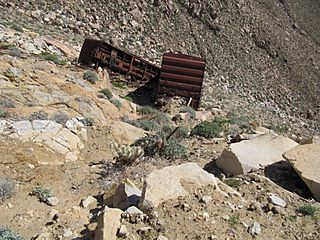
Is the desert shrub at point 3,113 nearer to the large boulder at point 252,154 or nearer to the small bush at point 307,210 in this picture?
the large boulder at point 252,154

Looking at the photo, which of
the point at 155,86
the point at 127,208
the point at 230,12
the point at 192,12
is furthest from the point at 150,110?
the point at 230,12

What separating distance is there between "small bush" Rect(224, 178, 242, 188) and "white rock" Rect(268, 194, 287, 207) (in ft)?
2.20

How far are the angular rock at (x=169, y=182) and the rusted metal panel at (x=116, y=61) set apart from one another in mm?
14341

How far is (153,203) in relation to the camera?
664 cm

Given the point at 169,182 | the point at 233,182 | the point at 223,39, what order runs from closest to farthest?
1. the point at 169,182
2. the point at 233,182
3. the point at 223,39

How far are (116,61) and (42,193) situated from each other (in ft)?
46.8

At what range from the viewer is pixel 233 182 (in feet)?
26.1

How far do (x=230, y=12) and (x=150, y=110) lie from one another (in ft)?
89.0

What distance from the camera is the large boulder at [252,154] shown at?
28.1 ft

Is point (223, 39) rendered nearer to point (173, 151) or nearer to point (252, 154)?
point (173, 151)

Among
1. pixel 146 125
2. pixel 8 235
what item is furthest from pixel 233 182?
pixel 146 125

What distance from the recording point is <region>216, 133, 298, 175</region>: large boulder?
28.1 feet

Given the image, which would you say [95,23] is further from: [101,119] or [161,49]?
[101,119]

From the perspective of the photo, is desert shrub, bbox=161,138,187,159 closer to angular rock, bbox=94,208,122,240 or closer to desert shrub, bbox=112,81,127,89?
angular rock, bbox=94,208,122,240
